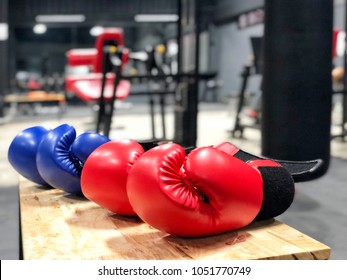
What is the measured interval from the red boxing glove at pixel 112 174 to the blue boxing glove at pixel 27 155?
1.42 ft

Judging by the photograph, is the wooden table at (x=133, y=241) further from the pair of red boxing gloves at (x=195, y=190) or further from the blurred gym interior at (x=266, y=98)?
the blurred gym interior at (x=266, y=98)

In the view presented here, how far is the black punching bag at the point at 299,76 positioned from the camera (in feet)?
8.60

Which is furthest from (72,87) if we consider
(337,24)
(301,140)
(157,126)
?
(337,24)

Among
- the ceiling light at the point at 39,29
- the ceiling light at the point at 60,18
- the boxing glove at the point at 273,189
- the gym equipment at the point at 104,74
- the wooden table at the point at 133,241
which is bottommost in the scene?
the wooden table at the point at 133,241

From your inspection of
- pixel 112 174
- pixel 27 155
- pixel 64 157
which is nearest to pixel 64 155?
pixel 64 157

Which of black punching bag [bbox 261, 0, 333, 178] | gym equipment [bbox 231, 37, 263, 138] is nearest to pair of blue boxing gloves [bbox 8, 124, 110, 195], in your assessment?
black punching bag [bbox 261, 0, 333, 178]

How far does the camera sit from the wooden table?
1.05 metres

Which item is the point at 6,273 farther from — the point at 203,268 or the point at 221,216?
the point at 221,216

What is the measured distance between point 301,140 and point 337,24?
6816 millimetres

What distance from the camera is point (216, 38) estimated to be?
13.5 meters

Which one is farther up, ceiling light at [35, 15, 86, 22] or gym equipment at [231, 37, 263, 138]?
ceiling light at [35, 15, 86, 22]

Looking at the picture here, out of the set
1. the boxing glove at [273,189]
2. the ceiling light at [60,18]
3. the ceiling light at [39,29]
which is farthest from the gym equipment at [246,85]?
the ceiling light at [39,29]

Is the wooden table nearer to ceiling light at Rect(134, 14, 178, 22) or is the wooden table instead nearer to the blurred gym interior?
the blurred gym interior

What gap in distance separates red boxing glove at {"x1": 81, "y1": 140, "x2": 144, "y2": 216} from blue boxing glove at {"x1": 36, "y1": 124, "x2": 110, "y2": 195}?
0.20 metres
